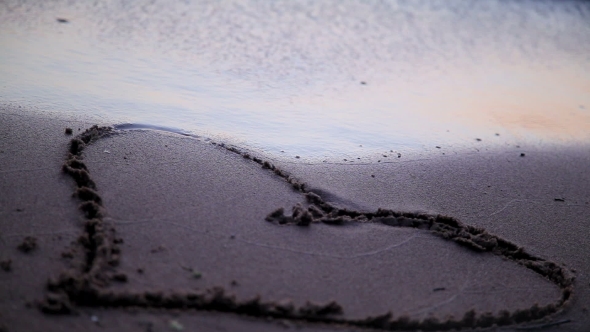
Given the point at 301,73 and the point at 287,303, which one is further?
the point at 301,73

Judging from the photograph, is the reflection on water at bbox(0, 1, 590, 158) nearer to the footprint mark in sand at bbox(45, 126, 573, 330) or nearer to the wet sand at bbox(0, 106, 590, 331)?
the wet sand at bbox(0, 106, 590, 331)

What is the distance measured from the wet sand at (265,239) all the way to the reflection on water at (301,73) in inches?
16.4

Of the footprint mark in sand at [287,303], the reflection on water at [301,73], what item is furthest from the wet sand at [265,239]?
the reflection on water at [301,73]

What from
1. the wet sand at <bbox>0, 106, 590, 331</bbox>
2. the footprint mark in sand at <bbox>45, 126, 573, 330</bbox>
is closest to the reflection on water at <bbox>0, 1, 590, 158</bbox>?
the wet sand at <bbox>0, 106, 590, 331</bbox>

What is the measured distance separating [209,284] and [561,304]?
1.53m

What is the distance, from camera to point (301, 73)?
16.5ft

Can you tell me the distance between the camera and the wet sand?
2379 millimetres

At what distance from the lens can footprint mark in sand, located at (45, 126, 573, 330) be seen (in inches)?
91.5

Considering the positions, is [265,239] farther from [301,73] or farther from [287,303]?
[301,73]

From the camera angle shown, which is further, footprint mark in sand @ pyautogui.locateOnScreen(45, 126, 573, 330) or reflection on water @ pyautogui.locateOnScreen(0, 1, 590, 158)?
reflection on water @ pyautogui.locateOnScreen(0, 1, 590, 158)

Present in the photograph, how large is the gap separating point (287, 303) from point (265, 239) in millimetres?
493

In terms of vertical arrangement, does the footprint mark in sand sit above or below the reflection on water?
below

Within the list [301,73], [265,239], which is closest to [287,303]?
[265,239]

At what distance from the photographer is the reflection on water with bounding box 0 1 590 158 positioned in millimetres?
4152
